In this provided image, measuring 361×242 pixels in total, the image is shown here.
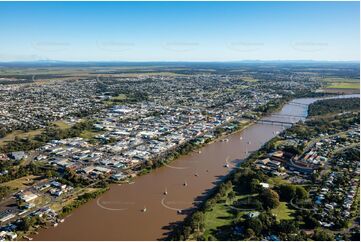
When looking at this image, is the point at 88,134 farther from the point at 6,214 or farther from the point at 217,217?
the point at 217,217

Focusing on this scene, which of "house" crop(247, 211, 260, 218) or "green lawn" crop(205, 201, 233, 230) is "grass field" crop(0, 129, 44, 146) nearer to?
"green lawn" crop(205, 201, 233, 230)

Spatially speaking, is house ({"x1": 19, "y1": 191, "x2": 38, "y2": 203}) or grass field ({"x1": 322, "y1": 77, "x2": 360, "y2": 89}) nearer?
house ({"x1": 19, "y1": 191, "x2": 38, "y2": 203})

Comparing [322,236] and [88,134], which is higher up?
[88,134]

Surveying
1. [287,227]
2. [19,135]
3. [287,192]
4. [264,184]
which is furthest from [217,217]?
[19,135]

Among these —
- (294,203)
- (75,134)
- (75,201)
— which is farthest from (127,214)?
(75,134)

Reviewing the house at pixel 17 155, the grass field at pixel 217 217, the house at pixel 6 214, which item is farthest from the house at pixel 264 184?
the house at pixel 17 155

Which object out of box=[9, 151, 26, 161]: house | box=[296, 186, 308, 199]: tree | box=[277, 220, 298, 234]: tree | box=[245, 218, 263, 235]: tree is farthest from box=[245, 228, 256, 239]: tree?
box=[9, 151, 26, 161]: house

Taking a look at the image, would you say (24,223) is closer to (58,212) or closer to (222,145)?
(58,212)
